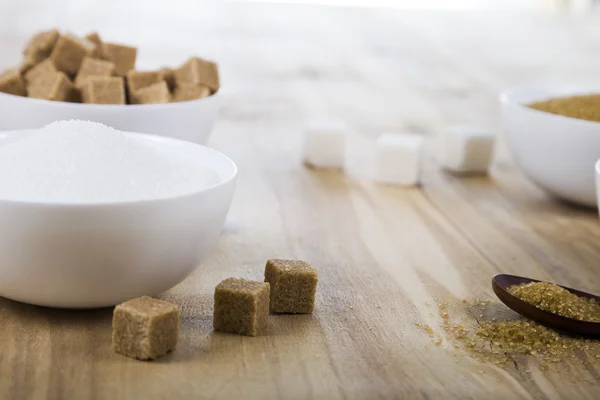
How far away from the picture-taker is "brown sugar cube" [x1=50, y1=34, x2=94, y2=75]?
1.90m

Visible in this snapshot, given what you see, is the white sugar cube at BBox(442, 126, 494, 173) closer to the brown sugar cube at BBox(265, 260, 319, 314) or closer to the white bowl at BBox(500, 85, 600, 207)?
the white bowl at BBox(500, 85, 600, 207)

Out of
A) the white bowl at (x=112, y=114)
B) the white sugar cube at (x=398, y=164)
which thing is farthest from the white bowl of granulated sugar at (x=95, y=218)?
the white sugar cube at (x=398, y=164)

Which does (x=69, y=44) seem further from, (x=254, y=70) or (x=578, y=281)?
(x=254, y=70)

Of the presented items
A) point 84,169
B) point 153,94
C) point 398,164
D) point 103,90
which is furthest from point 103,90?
point 398,164

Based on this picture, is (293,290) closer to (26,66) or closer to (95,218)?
(95,218)

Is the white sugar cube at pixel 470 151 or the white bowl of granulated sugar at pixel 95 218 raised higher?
the white bowl of granulated sugar at pixel 95 218

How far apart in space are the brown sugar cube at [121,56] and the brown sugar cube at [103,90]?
0.55 ft

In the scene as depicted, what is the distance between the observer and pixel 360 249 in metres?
1.77

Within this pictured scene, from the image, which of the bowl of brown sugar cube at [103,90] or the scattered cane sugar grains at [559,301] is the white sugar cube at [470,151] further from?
the scattered cane sugar grains at [559,301]

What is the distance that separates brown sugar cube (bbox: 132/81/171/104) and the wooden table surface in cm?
28

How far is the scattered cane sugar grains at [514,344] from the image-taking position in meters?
1.29

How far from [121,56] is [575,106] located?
1009mm

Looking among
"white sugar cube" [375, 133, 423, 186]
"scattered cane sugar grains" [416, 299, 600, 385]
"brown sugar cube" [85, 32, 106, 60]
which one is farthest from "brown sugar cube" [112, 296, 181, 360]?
"white sugar cube" [375, 133, 423, 186]

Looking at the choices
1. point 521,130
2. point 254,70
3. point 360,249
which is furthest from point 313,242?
point 254,70
